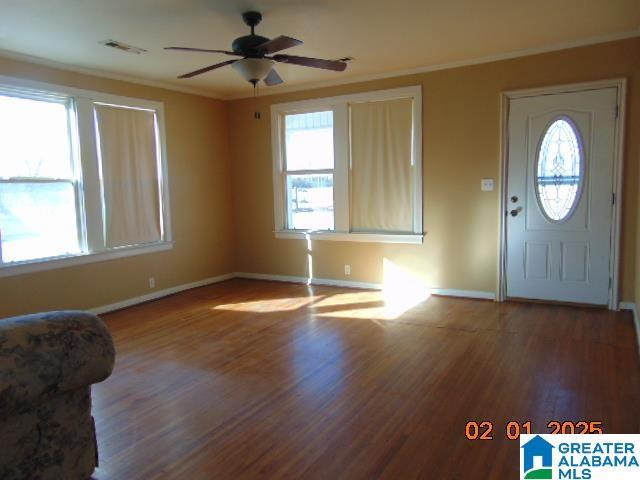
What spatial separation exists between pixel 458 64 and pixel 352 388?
3696 mm

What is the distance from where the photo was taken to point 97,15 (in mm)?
3432

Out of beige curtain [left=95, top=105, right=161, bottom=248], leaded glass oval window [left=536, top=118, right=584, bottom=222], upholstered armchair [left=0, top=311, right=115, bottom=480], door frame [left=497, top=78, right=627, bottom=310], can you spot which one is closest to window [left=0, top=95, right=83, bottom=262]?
beige curtain [left=95, top=105, right=161, bottom=248]

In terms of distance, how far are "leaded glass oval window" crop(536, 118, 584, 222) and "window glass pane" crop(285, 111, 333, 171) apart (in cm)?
246

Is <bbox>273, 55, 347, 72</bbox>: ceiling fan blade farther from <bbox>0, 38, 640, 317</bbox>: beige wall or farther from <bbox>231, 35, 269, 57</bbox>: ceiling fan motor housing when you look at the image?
<bbox>0, 38, 640, 317</bbox>: beige wall

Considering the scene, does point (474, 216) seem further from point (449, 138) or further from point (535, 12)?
point (535, 12)

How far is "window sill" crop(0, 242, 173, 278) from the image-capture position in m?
4.33

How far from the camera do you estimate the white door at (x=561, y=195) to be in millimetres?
4523

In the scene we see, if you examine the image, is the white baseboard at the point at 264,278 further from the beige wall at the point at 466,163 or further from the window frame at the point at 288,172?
the window frame at the point at 288,172

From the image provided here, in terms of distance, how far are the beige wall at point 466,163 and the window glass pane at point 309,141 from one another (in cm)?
28

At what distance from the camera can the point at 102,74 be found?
5.02 meters

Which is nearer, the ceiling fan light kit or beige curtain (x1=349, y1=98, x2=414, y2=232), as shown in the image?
the ceiling fan light kit

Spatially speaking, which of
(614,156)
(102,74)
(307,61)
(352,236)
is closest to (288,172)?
(352,236)

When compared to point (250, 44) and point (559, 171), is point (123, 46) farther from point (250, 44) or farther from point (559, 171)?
point (559, 171)

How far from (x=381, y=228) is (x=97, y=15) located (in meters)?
3.66
